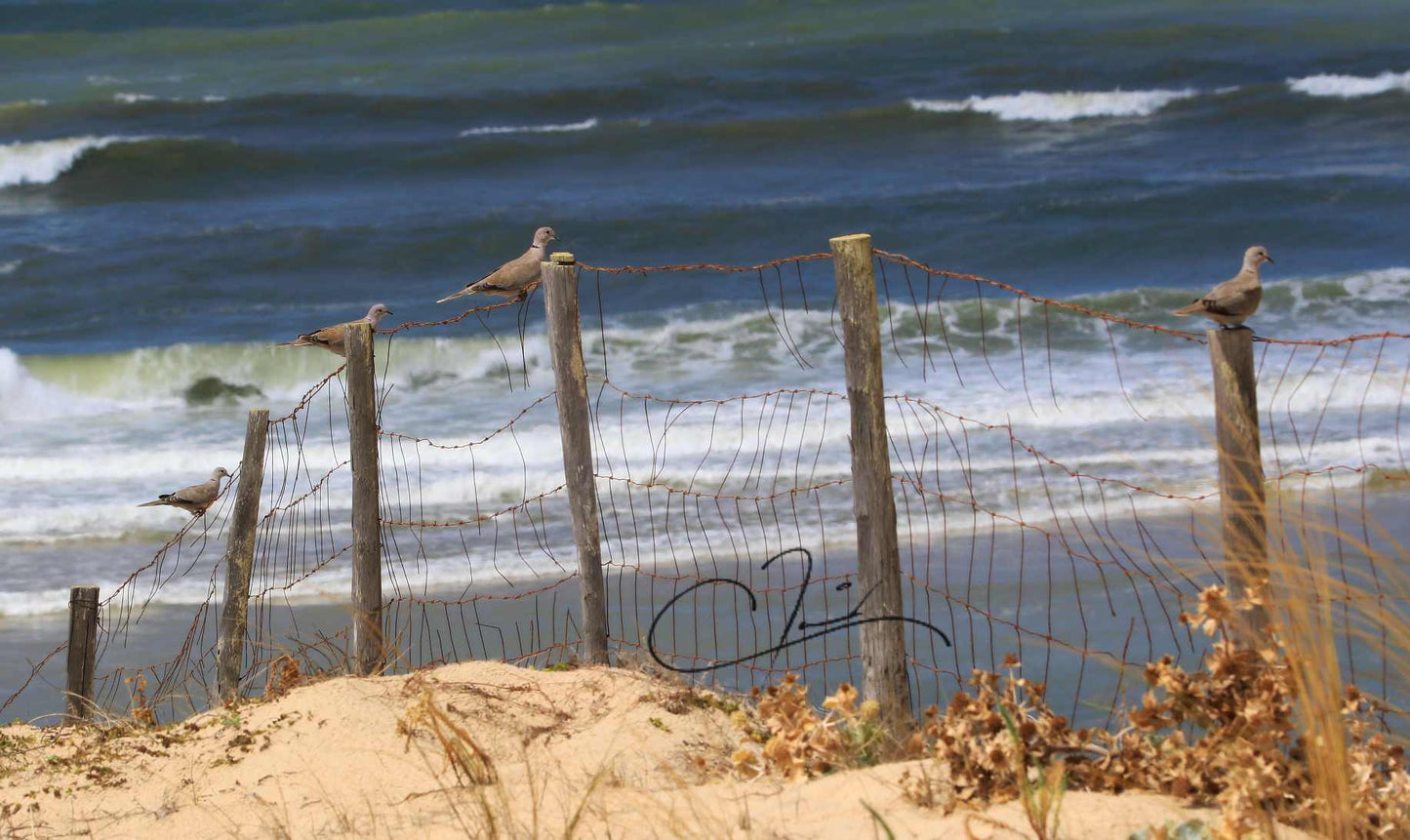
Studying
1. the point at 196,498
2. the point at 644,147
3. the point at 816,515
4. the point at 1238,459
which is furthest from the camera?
the point at 644,147

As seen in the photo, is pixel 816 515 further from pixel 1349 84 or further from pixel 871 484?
pixel 1349 84

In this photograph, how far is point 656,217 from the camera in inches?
995

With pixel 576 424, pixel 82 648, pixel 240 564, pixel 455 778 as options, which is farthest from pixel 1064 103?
pixel 455 778

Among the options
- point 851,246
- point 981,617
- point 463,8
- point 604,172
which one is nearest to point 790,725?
point 851,246

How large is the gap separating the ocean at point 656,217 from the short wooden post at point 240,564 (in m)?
1.83

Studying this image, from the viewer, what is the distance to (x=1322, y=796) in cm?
389

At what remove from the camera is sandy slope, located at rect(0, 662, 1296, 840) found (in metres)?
4.30

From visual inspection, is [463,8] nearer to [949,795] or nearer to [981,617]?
[981,617]

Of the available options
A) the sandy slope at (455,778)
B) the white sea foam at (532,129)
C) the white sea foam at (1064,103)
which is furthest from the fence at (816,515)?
the white sea foam at (1064,103)

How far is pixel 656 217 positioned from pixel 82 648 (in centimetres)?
1925

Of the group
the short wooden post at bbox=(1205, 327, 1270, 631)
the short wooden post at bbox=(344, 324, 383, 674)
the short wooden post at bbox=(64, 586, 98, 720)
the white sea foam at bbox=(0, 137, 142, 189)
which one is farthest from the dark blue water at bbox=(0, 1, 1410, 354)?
the short wooden post at bbox=(1205, 327, 1270, 631)

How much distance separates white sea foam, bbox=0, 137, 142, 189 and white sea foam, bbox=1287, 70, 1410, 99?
2467 centimetres

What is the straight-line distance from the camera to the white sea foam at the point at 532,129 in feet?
102

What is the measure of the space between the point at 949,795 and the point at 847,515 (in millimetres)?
6321
